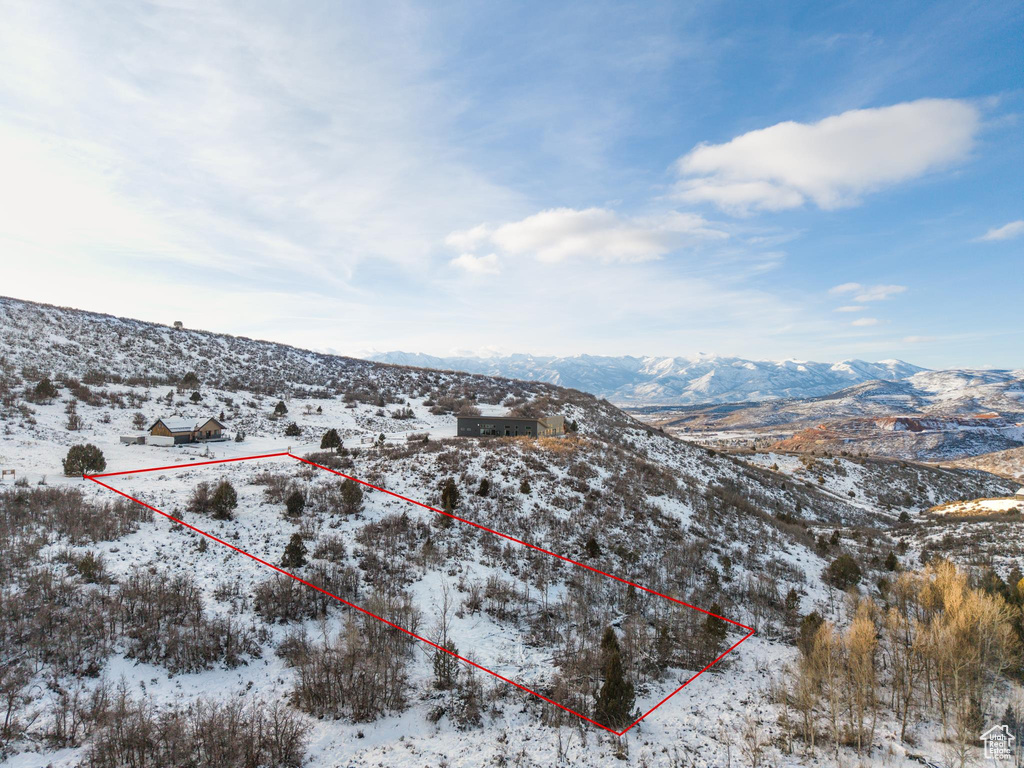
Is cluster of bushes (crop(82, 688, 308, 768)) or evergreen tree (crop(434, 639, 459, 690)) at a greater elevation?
→ cluster of bushes (crop(82, 688, 308, 768))

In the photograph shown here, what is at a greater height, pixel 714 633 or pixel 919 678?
pixel 919 678

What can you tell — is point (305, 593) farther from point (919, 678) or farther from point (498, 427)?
point (498, 427)

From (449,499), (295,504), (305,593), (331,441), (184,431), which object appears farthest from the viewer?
(331,441)

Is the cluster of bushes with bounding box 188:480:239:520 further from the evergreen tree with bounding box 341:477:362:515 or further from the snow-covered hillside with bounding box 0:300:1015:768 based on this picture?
the evergreen tree with bounding box 341:477:362:515

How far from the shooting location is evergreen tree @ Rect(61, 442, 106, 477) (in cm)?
2219

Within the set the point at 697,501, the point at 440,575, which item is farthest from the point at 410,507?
the point at 697,501

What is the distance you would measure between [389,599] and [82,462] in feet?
67.2

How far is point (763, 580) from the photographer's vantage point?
2291cm

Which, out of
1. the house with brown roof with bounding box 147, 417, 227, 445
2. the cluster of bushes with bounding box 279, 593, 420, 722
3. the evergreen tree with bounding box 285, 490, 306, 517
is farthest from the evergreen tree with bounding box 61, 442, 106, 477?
the cluster of bushes with bounding box 279, 593, 420, 722

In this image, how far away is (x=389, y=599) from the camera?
51.7 ft

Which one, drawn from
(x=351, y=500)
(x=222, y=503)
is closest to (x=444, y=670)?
(x=351, y=500)

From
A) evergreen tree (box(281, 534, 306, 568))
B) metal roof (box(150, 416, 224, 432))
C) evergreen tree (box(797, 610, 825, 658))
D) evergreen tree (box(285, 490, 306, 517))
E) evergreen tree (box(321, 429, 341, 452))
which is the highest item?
metal roof (box(150, 416, 224, 432))

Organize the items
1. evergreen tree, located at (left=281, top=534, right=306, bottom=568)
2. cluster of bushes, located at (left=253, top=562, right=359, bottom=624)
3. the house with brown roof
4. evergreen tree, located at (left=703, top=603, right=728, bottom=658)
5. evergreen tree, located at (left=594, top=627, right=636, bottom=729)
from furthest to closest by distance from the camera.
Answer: the house with brown roof < evergreen tree, located at (left=281, top=534, right=306, bottom=568) < evergreen tree, located at (left=703, top=603, right=728, bottom=658) < cluster of bushes, located at (left=253, top=562, right=359, bottom=624) < evergreen tree, located at (left=594, top=627, right=636, bottom=729)

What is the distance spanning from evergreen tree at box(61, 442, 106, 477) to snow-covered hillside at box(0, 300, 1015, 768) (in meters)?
0.75
